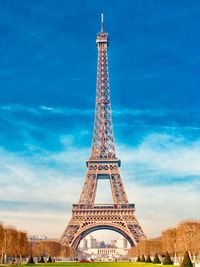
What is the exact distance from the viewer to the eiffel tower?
86.4m

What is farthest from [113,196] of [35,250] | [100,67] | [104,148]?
[100,67]

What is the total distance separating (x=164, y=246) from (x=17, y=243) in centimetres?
2352

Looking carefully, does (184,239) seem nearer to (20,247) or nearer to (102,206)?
(20,247)

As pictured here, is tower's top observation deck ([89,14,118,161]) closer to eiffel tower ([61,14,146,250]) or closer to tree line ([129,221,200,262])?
eiffel tower ([61,14,146,250])

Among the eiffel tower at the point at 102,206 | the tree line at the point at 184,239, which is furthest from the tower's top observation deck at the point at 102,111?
the tree line at the point at 184,239

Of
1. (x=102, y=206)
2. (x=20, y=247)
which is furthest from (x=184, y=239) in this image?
(x=102, y=206)

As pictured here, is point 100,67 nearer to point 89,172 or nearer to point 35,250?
point 89,172

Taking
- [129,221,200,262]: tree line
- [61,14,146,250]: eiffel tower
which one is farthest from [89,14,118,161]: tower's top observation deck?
[129,221,200,262]: tree line

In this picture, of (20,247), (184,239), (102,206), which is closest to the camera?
(184,239)

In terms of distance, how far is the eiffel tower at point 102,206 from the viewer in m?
86.4

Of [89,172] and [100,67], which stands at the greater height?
[100,67]

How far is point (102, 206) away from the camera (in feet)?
293

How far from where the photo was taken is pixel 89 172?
9038 centimetres

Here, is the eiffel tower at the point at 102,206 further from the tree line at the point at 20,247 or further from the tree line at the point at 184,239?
the tree line at the point at 184,239
